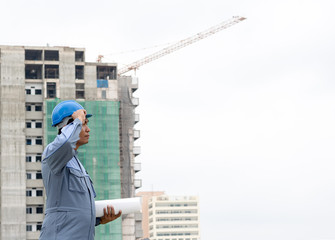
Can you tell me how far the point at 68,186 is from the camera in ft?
24.4

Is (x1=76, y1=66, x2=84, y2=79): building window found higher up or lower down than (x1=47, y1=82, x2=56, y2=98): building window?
higher up

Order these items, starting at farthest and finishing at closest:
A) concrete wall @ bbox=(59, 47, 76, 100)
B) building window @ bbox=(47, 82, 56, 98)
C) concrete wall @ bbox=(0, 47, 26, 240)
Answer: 1. building window @ bbox=(47, 82, 56, 98)
2. concrete wall @ bbox=(59, 47, 76, 100)
3. concrete wall @ bbox=(0, 47, 26, 240)

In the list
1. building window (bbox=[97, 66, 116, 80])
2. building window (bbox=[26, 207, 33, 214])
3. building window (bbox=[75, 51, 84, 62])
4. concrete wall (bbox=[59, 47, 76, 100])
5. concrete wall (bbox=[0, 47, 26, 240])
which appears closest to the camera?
concrete wall (bbox=[0, 47, 26, 240])

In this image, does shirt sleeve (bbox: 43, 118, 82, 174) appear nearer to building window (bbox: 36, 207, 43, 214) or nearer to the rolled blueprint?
the rolled blueprint

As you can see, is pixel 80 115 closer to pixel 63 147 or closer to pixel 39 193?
pixel 63 147

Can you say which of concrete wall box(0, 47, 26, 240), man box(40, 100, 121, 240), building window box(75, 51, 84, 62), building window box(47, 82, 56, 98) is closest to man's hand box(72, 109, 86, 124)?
man box(40, 100, 121, 240)

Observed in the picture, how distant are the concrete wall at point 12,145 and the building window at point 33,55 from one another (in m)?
3.14

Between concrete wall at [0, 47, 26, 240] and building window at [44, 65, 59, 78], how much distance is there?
4.16 meters

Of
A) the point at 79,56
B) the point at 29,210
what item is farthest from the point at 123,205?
the point at 79,56

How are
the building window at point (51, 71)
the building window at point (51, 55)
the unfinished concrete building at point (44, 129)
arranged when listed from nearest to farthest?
1. the unfinished concrete building at point (44, 129)
2. the building window at point (51, 71)
3. the building window at point (51, 55)

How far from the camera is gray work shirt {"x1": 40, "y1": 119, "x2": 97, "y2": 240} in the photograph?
7.17 meters

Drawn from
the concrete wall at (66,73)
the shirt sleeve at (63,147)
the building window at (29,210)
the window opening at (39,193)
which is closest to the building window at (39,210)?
the building window at (29,210)

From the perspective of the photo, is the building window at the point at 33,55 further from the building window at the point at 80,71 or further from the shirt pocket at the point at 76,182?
the shirt pocket at the point at 76,182

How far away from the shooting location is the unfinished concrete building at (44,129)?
5177 inches
